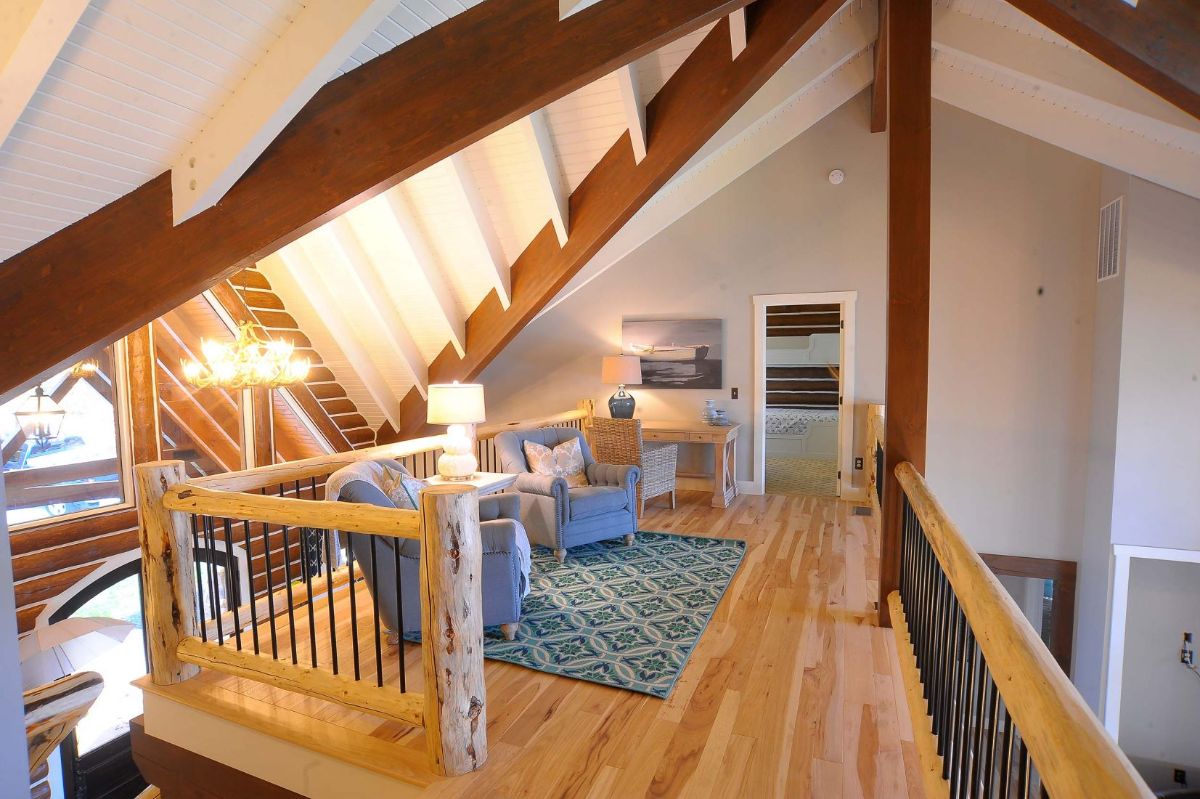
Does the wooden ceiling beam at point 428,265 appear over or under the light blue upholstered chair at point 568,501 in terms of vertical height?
over

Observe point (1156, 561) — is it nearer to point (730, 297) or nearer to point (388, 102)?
point (730, 297)

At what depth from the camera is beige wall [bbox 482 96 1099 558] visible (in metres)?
5.05

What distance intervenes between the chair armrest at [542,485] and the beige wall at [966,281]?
8.51 feet

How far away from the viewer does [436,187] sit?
4.04 metres

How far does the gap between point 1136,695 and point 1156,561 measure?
1.08 meters

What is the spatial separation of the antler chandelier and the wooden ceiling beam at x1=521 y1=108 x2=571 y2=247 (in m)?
2.10

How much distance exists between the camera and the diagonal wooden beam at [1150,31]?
2.43 meters

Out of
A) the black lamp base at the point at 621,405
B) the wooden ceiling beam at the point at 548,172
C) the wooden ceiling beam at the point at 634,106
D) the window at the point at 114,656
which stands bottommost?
the window at the point at 114,656

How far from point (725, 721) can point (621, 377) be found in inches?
153

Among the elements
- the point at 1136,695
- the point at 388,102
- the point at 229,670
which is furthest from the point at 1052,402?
the point at 229,670

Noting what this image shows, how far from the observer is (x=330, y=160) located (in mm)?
2426

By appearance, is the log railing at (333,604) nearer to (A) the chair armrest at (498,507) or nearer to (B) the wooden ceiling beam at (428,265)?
(A) the chair armrest at (498,507)

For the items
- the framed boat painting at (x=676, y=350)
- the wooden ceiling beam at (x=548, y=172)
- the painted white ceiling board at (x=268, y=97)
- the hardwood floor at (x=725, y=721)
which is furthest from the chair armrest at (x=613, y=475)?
the painted white ceiling board at (x=268, y=97)

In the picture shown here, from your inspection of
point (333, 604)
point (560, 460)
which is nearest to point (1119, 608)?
point (560, 460)
